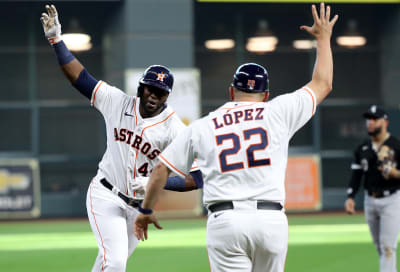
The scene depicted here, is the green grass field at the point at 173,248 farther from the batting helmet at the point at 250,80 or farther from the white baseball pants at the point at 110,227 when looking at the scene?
the batting helmet at the point at 250,80

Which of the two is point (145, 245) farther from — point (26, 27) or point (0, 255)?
point (26, 27)

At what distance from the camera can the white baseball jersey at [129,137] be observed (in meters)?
7.00

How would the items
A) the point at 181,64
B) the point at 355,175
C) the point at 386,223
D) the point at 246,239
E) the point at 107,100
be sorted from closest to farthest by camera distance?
the point at 246,239, the point at 107,100, the point at 386,223, the point at 355,175, the point at 181,64

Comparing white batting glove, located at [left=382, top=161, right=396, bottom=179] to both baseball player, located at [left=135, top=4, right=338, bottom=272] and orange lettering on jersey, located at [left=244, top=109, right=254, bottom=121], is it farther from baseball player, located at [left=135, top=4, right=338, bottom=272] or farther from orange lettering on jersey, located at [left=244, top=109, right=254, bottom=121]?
orange lettering on jersey, located at [left=244, top=109, right=254, bottom=121]

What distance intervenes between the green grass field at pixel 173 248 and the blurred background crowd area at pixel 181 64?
3.45m

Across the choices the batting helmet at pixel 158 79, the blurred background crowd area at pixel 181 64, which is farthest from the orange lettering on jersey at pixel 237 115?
the blurred background crowd area at pixel 181 64

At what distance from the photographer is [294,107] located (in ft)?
17.4

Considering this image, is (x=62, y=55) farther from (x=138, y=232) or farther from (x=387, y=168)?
(x=387, y=168)

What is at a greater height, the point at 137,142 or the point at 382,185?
the point at 137,142

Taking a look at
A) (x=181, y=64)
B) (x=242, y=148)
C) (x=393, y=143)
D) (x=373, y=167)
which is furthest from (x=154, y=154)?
(x=181, y=64)

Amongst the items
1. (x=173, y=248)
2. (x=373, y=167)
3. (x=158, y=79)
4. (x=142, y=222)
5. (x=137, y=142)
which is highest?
(x=158, y=79)

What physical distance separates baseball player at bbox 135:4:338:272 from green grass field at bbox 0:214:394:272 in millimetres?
5501

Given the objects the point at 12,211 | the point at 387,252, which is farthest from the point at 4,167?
the point at 387,252

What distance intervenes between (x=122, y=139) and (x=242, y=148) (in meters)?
2.20
